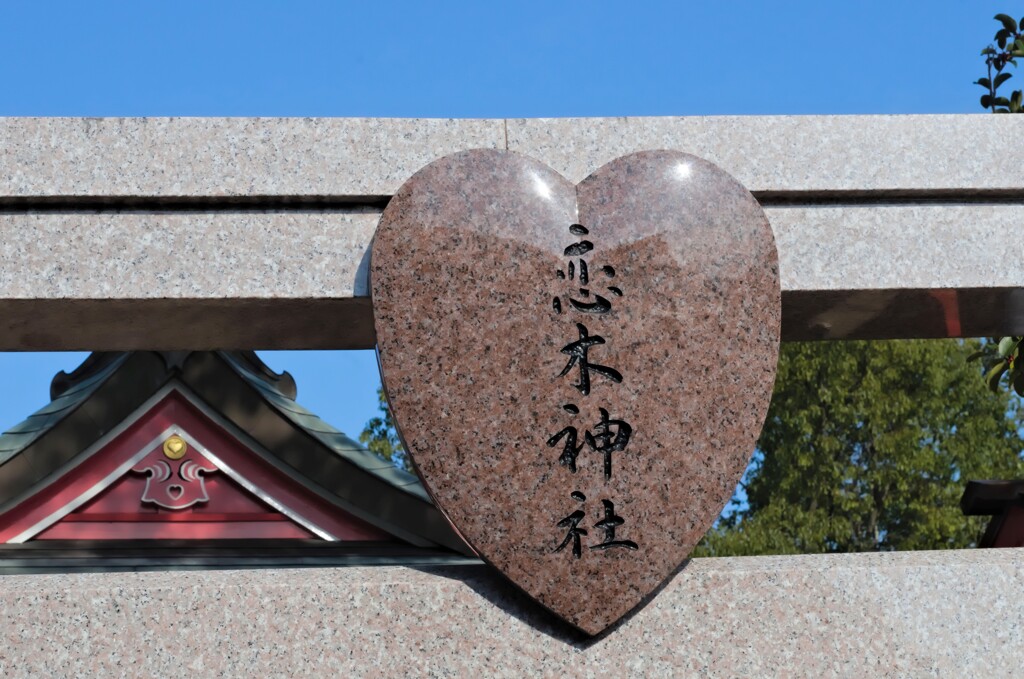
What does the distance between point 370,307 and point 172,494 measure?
3.20 m

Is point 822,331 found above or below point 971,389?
below

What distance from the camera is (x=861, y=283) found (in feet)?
8.98

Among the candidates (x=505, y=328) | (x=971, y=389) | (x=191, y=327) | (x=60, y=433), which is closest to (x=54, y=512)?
(x=60, y=433)

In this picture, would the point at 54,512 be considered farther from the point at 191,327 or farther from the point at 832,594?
the point at 832,594

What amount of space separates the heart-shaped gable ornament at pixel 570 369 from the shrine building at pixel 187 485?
9.93ft

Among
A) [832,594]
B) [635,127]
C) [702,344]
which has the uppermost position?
[635,127]

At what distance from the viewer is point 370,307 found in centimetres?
269

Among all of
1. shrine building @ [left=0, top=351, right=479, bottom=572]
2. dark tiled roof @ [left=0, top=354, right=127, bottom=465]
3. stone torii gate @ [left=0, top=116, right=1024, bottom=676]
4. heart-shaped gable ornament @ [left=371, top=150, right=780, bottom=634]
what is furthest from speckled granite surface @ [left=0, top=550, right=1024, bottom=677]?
dark tiled roof @ [left=0, top=354, right=127, bottom=465]

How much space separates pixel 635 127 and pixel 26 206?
145 cm

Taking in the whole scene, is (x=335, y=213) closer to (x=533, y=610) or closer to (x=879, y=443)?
(x=533, y=610)

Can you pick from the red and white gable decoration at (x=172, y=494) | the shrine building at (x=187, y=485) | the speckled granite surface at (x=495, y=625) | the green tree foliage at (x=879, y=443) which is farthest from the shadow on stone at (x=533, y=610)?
the green tree foliage at (x=879, y=443)

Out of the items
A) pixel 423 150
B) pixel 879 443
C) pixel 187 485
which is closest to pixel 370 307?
pixel 423 150

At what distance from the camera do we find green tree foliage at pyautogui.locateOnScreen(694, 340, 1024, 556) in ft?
61.3

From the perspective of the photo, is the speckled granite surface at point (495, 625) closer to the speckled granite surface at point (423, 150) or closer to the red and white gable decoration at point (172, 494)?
the speckled granite surface at point (423, 150)
